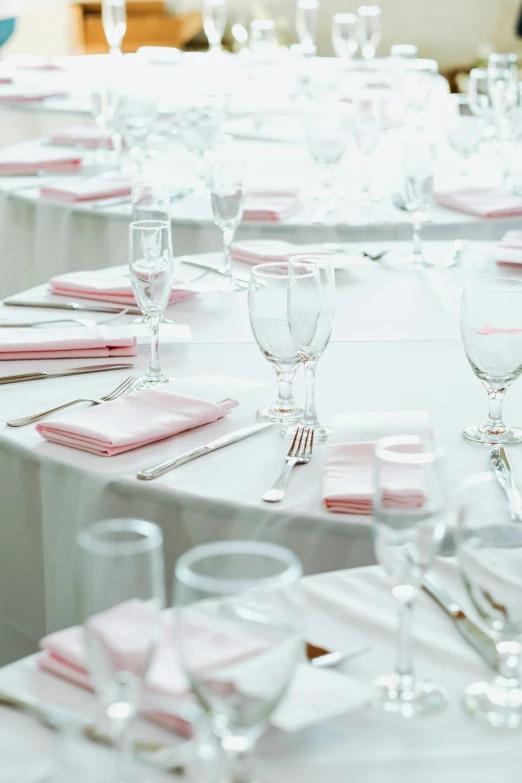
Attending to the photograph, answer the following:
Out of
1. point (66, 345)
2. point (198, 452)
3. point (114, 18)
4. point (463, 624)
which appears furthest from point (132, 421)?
point (114, 18)

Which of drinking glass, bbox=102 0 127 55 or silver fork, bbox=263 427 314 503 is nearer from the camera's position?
silver fork, bbox=263 427 314 503

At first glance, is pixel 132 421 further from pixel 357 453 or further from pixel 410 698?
pixel 410 698

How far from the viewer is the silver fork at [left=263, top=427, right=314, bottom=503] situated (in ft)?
4.57

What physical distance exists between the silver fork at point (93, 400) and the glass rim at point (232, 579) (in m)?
0.86

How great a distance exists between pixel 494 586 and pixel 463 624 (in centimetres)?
13

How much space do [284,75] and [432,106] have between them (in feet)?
3.28

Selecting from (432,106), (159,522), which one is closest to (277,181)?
(432,106)

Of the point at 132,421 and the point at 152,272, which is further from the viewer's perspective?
the point at 152,272

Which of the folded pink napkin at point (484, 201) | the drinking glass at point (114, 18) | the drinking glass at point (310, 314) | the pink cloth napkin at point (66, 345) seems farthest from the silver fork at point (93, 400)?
the drinking glass at point (114, 18)

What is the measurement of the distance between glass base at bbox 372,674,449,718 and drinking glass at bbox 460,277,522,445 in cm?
66

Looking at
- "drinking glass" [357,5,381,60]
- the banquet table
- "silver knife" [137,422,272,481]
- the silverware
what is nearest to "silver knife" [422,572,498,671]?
the banquet table

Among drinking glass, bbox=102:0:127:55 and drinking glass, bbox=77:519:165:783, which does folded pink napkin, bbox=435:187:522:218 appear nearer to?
drinking glass, bbox=77:519:165:783

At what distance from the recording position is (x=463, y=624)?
3.48 ft

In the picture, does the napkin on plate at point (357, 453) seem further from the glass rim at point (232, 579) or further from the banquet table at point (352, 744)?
the glass rim at point (232, 579)
